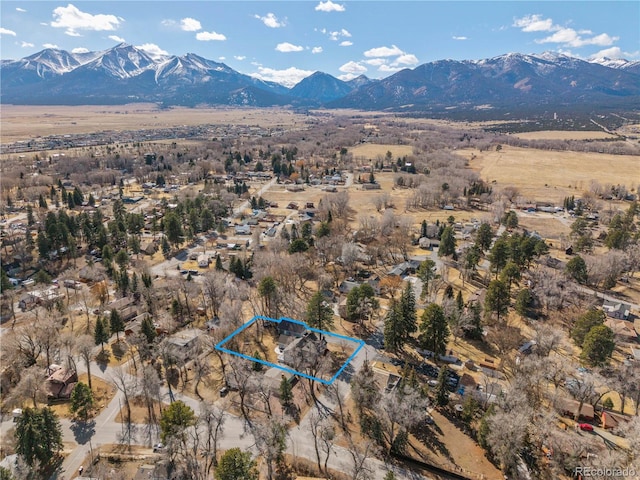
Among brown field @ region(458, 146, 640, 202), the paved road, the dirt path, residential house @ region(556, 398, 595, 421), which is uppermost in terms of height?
brown field @ region(458, 146, 640, 202)

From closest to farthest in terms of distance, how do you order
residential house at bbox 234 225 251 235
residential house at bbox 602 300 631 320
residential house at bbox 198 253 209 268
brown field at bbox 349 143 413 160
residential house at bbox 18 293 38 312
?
residential house at bbox 602 300 631 320
residential house at bbox 18 293 38 312
residential house at bbox 198 253 209 268
residential house at bbox 234 225 251 235
brown field at bbox 349 143 413 160

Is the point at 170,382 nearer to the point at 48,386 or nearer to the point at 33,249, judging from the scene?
the point at 48,386

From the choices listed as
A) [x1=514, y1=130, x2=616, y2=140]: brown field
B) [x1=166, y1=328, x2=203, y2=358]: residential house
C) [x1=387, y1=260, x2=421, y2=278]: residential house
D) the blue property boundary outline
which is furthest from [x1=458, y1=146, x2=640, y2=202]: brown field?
[x1=166, y1=328, x2=203, y2=358]: residential house

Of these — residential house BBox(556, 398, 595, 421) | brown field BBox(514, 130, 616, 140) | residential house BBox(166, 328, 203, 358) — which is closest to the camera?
residential house BBox(556, 398, 595, 421)

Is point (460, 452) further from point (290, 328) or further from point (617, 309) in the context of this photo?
point (617, 309)

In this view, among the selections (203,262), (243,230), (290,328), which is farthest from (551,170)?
(290,328)

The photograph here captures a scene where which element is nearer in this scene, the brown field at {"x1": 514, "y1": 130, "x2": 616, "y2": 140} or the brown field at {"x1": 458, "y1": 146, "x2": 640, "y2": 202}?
the brown field at {"x1": 458, "y1": 146, "x2": 640, "y2": 202}

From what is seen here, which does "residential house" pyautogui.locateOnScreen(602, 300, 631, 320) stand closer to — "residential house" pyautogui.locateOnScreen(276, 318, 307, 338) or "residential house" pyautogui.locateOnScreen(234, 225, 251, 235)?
"residential house" pyautogui.locateOnScreen(276, 318, 307, 338)
